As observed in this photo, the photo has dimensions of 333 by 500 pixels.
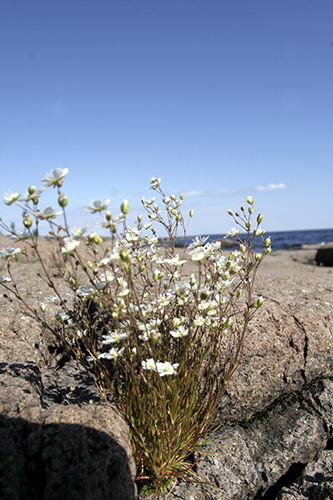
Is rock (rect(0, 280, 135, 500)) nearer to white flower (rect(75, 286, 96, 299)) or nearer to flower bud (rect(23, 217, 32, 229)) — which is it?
white flower (rect(75, 286, 96, 299))

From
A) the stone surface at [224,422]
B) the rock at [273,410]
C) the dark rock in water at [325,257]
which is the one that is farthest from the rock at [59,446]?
the dark rock in water at [325,257]

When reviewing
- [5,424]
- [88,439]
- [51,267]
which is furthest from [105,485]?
[51,267]

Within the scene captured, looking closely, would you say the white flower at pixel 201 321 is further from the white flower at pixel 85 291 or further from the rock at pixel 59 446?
the rock at pixel 59 446

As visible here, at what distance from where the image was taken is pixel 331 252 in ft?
44.6

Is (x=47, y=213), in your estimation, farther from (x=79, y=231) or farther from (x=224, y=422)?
(x=224, y=422)

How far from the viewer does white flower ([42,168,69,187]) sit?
2043 mm

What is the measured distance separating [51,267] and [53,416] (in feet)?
18.2

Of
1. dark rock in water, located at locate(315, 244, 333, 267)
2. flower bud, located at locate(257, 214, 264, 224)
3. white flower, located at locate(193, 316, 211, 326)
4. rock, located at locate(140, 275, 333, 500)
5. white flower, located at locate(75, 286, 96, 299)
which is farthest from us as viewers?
dark rock in water, located at locate(315, 244, 333, 267)

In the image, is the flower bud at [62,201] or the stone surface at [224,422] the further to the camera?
the stone surface at [224,422]

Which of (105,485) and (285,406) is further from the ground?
(105,485)

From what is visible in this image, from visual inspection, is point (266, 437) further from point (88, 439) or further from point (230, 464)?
point (88, 439)

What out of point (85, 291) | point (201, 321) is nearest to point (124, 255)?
point (85, 291)

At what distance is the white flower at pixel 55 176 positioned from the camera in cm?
204

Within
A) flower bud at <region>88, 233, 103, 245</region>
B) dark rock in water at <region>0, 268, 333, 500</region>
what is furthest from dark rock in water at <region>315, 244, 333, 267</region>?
flower bud at <region>88, 233, 103, 245</region>
